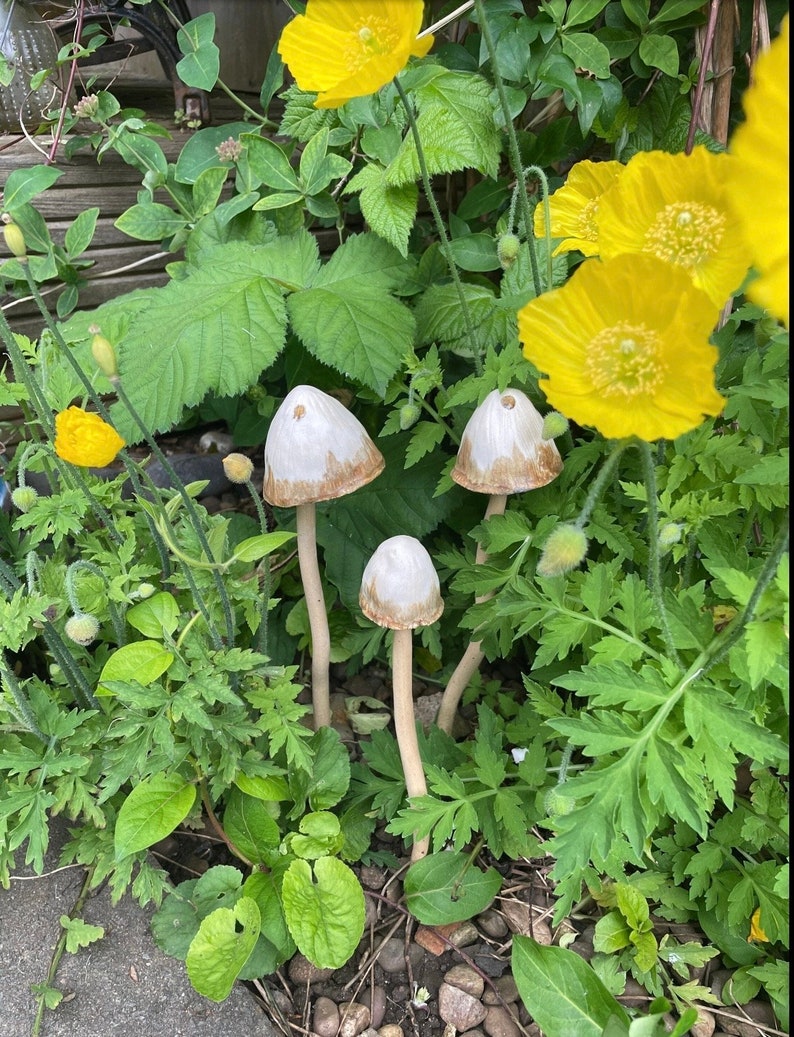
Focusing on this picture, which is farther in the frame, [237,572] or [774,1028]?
[237,572]

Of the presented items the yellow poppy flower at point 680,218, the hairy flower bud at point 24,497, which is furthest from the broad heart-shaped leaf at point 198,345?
the yellow poppy flower at point 680,218

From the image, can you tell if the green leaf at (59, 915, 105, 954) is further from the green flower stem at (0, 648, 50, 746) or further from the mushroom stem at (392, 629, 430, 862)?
the mushroom stem at (392, 629, 430, 862)

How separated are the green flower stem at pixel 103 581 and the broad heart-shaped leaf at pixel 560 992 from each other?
813 millimetres

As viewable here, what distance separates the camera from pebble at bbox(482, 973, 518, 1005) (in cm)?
125

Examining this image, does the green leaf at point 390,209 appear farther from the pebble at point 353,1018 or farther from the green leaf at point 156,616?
the pebble at point 353,1018

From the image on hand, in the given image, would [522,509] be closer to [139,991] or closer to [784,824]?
[784,824]

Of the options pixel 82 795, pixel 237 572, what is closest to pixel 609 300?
pixel 237 572

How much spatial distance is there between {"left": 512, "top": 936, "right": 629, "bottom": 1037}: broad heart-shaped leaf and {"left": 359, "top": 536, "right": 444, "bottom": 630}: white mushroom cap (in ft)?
1.69

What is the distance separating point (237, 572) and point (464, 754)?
1.88 ft

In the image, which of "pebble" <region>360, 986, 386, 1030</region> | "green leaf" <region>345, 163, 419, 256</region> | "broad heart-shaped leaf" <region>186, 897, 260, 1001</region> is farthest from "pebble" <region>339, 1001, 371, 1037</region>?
"green leaf" <region>345, 163, 419, 256</region>

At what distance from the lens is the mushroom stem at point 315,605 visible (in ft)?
4.52

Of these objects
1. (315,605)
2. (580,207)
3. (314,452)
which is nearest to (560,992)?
(315,605)

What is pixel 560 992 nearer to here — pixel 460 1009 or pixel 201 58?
pixel 460 1009

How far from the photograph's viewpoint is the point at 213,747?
1280 millimetres
